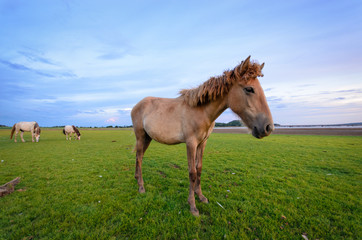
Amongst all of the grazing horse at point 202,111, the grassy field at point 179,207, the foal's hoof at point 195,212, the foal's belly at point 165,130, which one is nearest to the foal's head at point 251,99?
the grazing horse at point 202,111

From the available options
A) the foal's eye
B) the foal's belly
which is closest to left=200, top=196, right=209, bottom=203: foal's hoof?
the foal's belly

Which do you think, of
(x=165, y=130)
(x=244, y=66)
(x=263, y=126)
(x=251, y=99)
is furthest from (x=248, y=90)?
(x=165, y=130)

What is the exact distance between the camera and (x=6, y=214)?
294 cm

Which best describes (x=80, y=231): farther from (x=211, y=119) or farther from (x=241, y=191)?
(x=241, y=191)

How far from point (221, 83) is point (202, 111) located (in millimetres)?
705

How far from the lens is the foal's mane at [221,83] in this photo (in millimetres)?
2600

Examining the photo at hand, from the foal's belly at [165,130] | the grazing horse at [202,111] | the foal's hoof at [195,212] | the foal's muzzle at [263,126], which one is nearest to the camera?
the foal's muzzle at [263,126]

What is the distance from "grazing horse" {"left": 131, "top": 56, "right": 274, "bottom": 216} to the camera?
101 inches

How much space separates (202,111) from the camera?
3.12 m

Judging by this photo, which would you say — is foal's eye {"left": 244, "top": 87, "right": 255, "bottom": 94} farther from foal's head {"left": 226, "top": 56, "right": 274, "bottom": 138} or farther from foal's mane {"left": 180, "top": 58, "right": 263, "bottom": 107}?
foal's mane {"left": 180, "top": 58, "right": 263, "bottom": 107}

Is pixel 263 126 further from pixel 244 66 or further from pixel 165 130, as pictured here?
pixel 165 130

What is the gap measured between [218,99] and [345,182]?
5.51m

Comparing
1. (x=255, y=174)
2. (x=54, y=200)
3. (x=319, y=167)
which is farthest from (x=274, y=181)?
(x=54, y=200)

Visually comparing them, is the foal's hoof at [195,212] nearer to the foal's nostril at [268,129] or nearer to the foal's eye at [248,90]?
the foal's nostril at [268,129]
